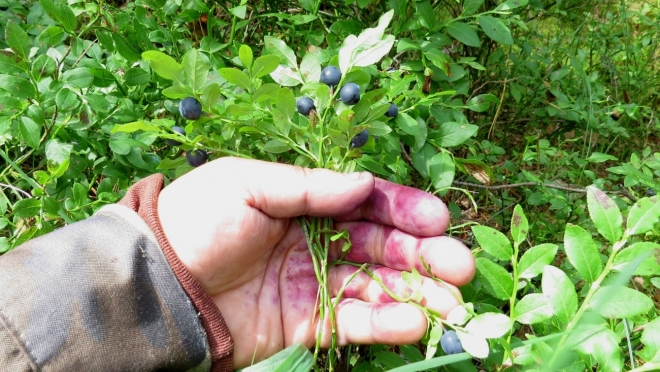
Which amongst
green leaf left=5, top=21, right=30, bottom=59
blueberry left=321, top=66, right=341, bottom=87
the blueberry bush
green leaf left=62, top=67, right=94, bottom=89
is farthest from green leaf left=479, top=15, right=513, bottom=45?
green leaf left=5, top=21, right=30, bottom=59

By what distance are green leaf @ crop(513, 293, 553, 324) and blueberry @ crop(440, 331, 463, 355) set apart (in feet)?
0.35

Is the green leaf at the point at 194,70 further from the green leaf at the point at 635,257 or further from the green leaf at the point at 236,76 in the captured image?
the green leaf at the point at 635,257

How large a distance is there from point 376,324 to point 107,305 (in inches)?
21.0

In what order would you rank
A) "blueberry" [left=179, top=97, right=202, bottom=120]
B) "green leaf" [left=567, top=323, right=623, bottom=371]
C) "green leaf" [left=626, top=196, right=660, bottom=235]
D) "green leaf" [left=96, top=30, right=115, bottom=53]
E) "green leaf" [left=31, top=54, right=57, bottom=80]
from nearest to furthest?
"green leaf" [left=567, top=323, right=623, bottom=371]
"green leaf" [left=626, top=196, right=660, bottom=235]
"blueberry" [left=179, top=97, right=202, bottom=120]
"green leaf" [left=31, top=54, right=57, bottom=80]
"green leaf" [left=96, top=30, right=115, bottom=53]

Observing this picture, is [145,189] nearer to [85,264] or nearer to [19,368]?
[85,264]

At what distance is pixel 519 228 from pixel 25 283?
0.91 meters

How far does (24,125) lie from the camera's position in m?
1.21

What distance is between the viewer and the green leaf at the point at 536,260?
36.1 inches

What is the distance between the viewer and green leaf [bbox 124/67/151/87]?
133 cm

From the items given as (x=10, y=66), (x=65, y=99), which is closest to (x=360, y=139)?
(x=65, y=99)

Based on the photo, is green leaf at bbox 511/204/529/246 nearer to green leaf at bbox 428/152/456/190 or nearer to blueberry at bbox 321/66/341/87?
green leaf at bbox 428/152/456/190

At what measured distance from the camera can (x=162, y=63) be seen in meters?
1.00

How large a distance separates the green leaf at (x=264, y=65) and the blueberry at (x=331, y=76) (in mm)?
102

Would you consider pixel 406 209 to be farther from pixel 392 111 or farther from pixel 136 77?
pixel 136 77
